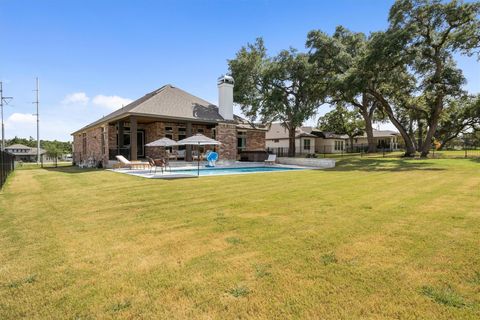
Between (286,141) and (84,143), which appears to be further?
(286,141)

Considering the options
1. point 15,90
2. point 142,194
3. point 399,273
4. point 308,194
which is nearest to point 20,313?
point 399,273

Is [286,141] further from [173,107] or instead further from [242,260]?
[242,260]

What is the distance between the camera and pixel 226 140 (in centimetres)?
2186

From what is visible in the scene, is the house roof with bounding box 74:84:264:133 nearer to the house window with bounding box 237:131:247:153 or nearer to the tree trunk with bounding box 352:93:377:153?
the house window with bounding box 237:131:247:153

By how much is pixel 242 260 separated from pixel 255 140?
23.6m

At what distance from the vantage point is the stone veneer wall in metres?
26.4

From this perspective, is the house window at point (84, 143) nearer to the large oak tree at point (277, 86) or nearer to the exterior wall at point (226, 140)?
the exterior wall at point (226, 140)

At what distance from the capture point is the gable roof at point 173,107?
17.5m

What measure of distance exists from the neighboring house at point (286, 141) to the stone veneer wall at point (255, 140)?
36.2 ft

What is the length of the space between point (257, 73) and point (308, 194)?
20255 mm

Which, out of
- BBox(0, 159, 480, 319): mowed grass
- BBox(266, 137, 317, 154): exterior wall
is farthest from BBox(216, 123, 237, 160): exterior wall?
BBox(266, 137, 317, 154): exterior wall

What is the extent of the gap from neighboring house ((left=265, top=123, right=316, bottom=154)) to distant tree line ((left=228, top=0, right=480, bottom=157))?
1109 cm

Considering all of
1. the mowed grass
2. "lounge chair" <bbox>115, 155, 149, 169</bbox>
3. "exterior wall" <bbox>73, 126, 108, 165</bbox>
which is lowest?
the mowed grass

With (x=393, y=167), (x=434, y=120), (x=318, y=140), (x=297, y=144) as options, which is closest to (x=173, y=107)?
(x=393, y=167)
